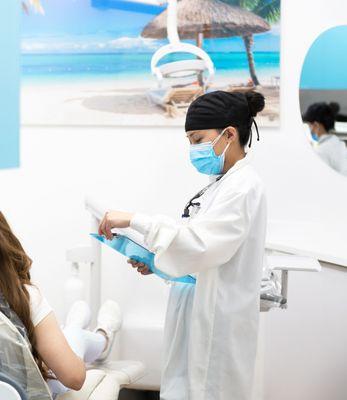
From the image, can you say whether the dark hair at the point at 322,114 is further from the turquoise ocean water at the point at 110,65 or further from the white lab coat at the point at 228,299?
the white lab coat at the point at 228,299

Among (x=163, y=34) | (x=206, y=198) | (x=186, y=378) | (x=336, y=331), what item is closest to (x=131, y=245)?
(x=206, y=198)

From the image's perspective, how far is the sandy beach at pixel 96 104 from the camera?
2.69m

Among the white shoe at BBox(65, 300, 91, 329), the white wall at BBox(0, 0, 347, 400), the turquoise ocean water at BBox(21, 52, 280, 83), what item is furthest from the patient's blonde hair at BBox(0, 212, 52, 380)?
the turquoise ocean water at BBox(21, 52, 280, 83)

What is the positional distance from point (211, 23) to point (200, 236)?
1380mm

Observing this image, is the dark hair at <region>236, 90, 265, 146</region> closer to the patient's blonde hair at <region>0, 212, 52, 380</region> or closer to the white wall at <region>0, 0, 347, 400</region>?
the patient's blonde hair at <region>0, 212, 52, 380</region>

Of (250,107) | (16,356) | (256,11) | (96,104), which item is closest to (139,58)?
(96,104)

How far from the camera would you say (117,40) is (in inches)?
106

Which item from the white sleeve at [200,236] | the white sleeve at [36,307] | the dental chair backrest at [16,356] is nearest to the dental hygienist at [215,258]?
the white sleeve at [200,236]

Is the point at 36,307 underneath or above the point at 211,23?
underneath

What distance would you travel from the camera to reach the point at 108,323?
2.25m

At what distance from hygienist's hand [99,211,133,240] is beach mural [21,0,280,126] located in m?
1.19

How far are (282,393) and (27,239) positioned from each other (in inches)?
51.7

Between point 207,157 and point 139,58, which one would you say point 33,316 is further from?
point 139,58

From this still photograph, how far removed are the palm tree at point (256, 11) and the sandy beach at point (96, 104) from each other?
102 mm
